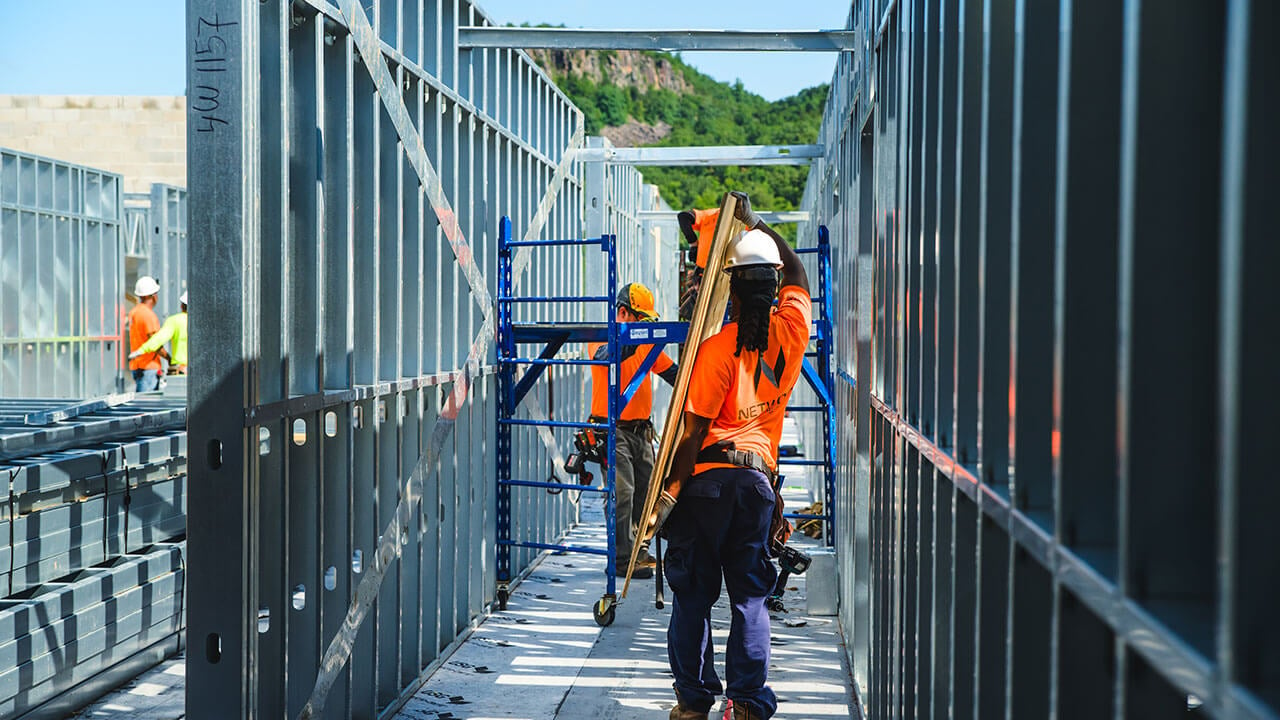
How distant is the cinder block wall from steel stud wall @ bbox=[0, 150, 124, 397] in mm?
15541

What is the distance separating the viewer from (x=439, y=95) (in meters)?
7.05

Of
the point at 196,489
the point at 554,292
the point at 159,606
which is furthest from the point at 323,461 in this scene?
the point at 554,292

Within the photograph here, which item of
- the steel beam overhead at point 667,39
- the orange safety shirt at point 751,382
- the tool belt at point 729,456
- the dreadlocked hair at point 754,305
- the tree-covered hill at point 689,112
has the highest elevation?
the tree-covered hill at point 689,112

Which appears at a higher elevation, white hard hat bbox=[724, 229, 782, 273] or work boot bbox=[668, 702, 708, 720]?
white hard hat bbox=[724, 229, 782, 273]

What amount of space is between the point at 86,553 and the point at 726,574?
400 centimetres

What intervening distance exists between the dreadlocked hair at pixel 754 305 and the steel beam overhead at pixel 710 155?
634 cm

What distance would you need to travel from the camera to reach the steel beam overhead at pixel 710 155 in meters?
11.9

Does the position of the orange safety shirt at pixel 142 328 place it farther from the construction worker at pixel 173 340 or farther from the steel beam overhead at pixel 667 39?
the steel beam overhead at pixel 667 39

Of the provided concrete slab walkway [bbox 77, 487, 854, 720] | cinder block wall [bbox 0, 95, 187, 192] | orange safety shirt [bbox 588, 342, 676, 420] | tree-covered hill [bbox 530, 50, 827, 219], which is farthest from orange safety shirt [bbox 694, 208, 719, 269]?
tree-covered hill [bbox 530, 50, 827, 219]

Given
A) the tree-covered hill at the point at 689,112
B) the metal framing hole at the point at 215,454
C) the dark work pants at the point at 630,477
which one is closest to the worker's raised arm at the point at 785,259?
the metal framing hole at the point at 215,454

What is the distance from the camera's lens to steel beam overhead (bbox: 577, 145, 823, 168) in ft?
39.1


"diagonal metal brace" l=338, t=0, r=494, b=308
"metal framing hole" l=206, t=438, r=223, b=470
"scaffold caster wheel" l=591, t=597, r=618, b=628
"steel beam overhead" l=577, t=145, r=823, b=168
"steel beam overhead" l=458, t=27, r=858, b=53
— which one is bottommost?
"scaffold caster wheel" l=591, t=597, r=618, b=628

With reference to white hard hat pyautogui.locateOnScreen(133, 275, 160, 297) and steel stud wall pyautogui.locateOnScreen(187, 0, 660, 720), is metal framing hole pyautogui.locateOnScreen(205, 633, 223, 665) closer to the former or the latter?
steel stud wall pyautogui.locateOnScreen(187, 0, 660, 720)

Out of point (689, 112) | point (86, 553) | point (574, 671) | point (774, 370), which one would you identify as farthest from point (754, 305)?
point (689, 112)
